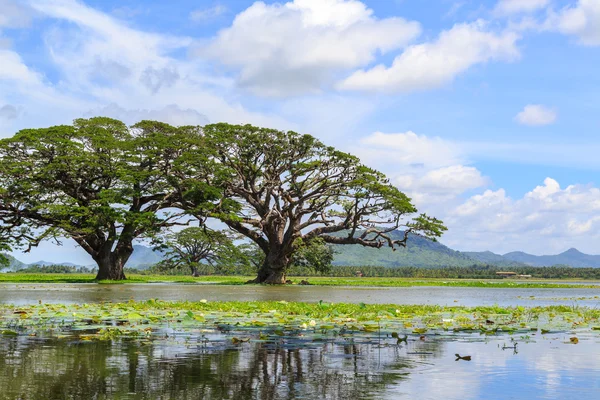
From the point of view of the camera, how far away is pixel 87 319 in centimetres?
1252

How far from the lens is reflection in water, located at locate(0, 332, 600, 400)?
5.80m

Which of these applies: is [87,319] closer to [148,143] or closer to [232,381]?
[232,381]

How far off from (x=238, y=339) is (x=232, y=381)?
300cm

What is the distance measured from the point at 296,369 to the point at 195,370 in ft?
3.47

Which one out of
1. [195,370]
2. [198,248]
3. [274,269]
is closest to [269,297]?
[195,370]

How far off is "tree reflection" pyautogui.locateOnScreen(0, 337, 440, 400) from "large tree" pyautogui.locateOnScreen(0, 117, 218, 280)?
106ft

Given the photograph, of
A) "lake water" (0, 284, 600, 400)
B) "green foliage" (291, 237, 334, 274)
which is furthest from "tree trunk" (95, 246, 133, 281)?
"lake water" (0, 284, 600, 400)

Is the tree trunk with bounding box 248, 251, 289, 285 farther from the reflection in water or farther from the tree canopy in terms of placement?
the reflection in water

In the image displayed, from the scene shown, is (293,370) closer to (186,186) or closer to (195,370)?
(195,370)

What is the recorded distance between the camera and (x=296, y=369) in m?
6.97

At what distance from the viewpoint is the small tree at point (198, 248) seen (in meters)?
44.8

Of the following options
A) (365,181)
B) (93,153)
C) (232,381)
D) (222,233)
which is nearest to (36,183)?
(93,153)

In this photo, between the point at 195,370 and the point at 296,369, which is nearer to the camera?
the point at 195,370

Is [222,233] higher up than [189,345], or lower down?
higher up
